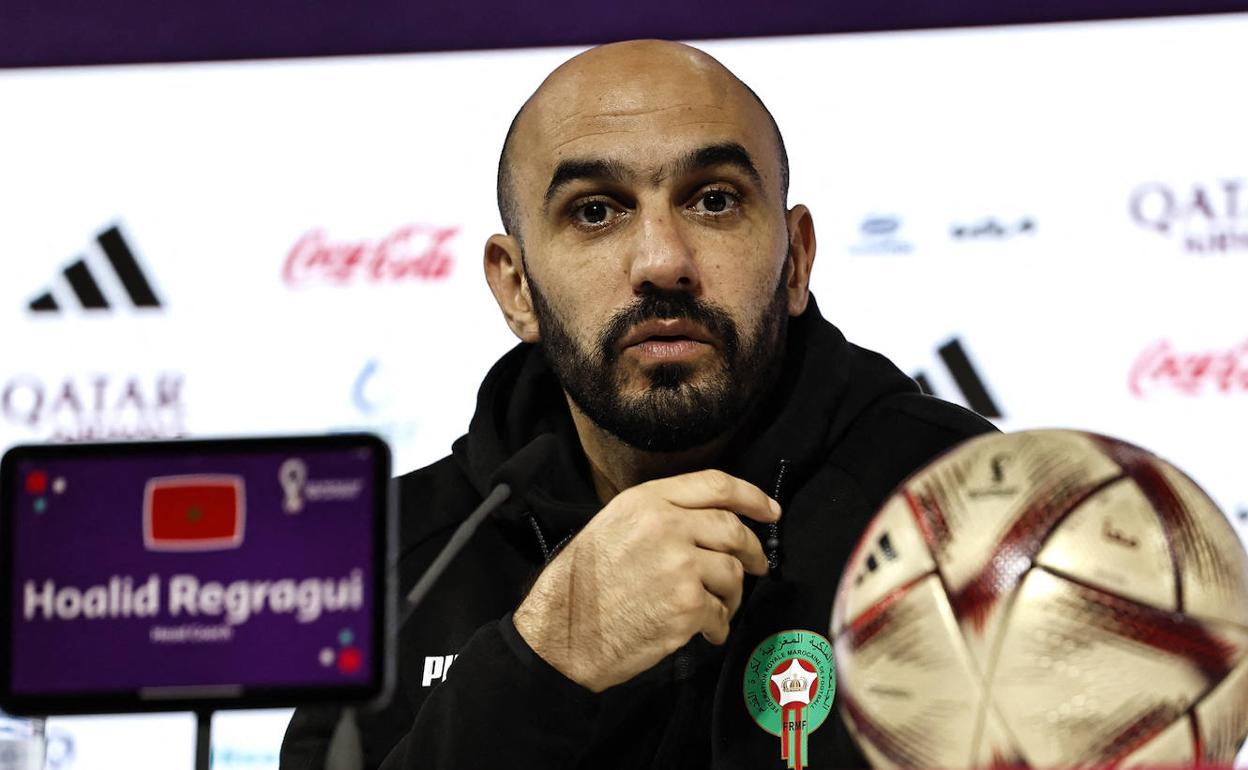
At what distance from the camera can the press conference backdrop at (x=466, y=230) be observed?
312 cm

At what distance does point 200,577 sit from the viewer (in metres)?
1.08

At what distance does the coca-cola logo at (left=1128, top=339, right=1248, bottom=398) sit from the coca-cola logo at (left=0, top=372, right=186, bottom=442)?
1888 mm

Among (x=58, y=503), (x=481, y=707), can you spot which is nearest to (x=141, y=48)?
(x=481, y=707)

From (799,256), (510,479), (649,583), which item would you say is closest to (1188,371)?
(799,256)

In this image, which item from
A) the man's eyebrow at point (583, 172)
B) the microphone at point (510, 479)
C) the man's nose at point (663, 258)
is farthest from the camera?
the man's eyebrow at point (583, 172)

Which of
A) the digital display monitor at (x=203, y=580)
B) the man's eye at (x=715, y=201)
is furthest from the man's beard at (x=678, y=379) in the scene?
the digital display monitor at (x=203, y=580)

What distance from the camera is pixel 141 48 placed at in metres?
3.41

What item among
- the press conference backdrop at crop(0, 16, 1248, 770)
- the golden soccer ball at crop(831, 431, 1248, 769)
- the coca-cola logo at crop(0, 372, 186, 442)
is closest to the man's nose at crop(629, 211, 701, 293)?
the golden soccer ball at crop(831, 431, 1248, 769)

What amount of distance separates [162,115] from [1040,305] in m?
1.82

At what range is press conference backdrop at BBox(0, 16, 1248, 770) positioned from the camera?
3.12m

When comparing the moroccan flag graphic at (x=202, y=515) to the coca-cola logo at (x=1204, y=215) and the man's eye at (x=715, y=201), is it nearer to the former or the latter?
the man's eye at (x=715, y=201)

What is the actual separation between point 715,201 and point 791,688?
621mm

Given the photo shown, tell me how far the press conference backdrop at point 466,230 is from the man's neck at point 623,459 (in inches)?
41.5

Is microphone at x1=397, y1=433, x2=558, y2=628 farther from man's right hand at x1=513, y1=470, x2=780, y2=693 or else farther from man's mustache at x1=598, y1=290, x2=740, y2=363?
man's mustache at x1=598, y1=290, x2=740, y2=363
